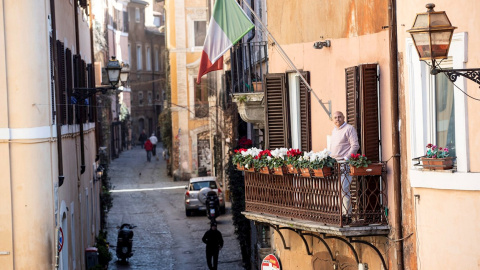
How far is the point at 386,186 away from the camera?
1362cm

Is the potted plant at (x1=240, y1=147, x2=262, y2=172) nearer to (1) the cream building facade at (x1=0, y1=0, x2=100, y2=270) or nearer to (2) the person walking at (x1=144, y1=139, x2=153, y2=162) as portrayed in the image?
(1) the cream building facade at (x1=0, y1=0, x2=100, y2=270)

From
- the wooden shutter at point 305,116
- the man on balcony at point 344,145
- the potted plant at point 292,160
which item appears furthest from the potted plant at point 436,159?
the wooden shutter at point 305,116

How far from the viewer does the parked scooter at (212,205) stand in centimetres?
3207

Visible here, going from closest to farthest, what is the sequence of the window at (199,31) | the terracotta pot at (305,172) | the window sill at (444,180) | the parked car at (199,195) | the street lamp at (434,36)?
1. the street lamp at (434,36)
2. the window sill at (444,180)
3. the terracotta pot at (305,172)
4. the parked car at (199,195)
5. the window at (199,31)

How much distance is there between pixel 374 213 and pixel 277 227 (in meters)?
2.75

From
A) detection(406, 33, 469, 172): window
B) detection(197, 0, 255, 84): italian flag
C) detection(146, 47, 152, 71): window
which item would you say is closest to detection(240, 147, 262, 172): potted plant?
detection(197, 0, 255, 84): italian flag

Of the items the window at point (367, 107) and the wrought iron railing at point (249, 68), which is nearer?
the window at point (367, 107)

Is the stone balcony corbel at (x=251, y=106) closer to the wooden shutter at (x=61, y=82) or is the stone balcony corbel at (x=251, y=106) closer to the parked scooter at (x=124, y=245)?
the wooden shutter at (x=61, y=82)

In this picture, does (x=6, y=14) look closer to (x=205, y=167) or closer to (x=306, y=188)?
(x=306, y=188)

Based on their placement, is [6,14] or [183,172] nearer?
[6,14]

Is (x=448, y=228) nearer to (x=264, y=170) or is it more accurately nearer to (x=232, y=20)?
(x=264, y=170)

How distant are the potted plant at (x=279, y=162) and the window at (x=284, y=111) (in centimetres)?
126

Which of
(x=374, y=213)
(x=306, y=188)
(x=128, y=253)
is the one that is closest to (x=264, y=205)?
(x=306, y=188)

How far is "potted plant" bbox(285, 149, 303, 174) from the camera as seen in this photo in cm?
1458
